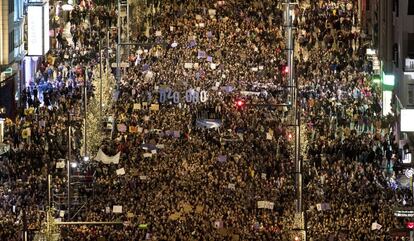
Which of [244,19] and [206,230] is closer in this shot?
[206,230]

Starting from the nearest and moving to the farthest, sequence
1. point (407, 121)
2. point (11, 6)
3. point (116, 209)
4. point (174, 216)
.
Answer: point (174, 216) < point (116, 209) < point (407, 121) < point (11, 6)

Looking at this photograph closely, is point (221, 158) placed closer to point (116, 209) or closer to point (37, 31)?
point (116, 209)

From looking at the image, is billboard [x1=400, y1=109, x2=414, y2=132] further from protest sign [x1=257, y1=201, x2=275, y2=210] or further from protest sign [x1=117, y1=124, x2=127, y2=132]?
protest sign [x1=257, y1=201, x2=275, y2=210]

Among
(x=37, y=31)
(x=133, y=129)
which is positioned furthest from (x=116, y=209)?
(x=37, y=31)

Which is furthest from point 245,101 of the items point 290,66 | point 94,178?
point 94,178

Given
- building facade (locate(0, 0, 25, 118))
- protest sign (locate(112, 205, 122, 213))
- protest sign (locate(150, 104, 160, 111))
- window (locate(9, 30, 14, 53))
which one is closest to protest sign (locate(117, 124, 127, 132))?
protest sign (locate(150, 104, 160, 111))

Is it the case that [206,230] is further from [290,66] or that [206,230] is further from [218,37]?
[218,37]
